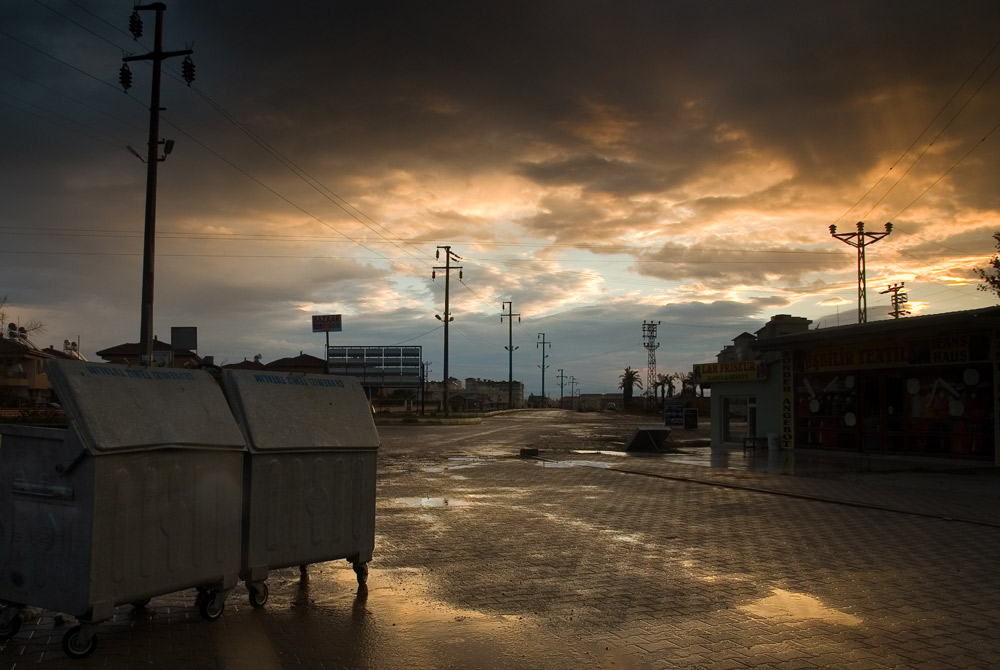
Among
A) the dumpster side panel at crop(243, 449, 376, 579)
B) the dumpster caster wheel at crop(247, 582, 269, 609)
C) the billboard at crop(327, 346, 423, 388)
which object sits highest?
the billboard at crop(327, 346, 423, 388)

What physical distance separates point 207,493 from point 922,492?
553 inches

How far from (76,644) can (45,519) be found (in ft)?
2.81

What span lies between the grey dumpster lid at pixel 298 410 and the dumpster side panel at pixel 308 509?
0.36ft

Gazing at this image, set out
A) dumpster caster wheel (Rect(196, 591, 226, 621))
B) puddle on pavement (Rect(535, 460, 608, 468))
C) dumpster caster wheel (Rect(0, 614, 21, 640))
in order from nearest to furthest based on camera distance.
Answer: dumpster caster wheel (Rect(0, 614, 21, 640)) < dumpster caster wheel (Rect(196, 591, 226, 621)) < puddle on pavement (Rect(535, 460, 608, 468))

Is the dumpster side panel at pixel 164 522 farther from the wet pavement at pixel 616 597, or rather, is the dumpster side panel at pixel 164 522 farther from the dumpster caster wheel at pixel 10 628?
the dumpster caster wheel at pixel 10 628

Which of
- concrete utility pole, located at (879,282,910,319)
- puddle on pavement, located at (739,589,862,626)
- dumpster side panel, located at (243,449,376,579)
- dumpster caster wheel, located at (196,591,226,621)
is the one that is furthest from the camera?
concrete utility pole, located at (879,282,910,319)

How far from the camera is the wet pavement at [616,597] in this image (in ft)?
17.2

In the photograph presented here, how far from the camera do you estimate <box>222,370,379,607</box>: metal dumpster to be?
20.5ft

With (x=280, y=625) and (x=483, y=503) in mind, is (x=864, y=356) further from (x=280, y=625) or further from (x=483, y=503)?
(x=280, y=625)

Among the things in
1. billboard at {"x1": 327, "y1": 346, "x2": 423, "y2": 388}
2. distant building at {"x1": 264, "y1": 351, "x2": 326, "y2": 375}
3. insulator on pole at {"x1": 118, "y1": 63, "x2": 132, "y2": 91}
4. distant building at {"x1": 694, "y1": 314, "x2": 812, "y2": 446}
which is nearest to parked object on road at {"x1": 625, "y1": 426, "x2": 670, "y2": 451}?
distant building at {"x1": 694, "y1": 314, "x2": 812, "y2": 446}

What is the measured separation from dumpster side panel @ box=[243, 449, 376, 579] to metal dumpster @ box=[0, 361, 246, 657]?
0.89ft

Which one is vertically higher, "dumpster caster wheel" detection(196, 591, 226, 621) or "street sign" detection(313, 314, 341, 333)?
"street sign" detection(313, 314, 341, 333)

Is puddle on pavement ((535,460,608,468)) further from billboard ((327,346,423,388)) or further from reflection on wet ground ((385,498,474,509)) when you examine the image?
billboard ((327,346,423,388))

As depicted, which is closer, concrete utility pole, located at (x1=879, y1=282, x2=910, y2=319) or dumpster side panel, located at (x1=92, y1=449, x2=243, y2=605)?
dumpster side panel, located at (x1=92, y1=449, x2=243, y2=605)
